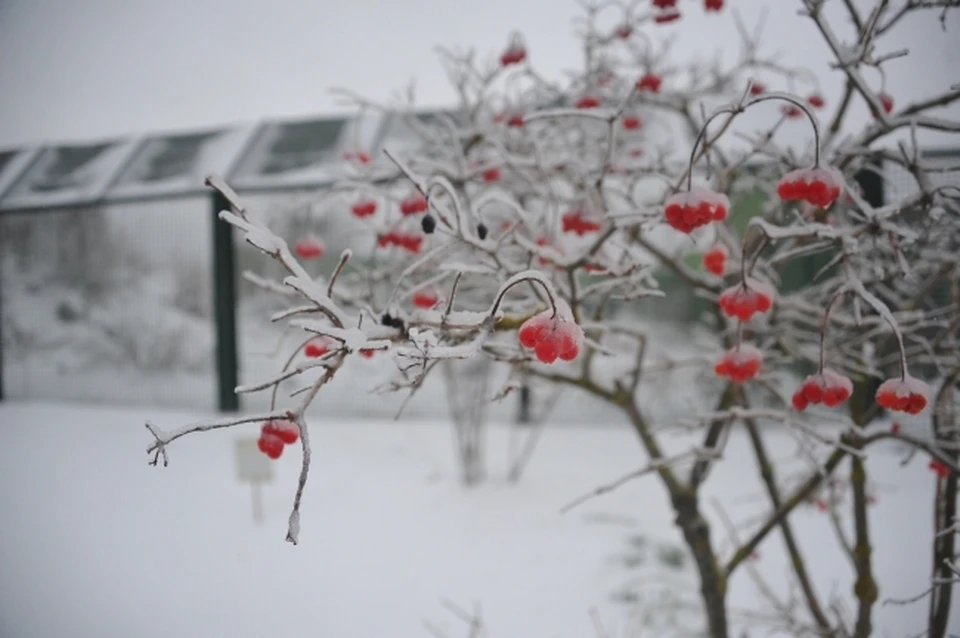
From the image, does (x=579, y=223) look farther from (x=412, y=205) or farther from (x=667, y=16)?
(x=667, y=16)

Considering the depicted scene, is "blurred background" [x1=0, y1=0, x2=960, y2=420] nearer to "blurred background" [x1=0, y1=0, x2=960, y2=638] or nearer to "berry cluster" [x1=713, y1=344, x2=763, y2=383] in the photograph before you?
"blurred background" [x1=0, y1=0, x2=960, y2=638]

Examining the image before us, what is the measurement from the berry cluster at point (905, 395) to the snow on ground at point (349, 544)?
145 centimetres

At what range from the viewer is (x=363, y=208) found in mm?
1310

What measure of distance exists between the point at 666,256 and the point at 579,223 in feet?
2.28

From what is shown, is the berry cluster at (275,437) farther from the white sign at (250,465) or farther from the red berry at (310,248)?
the white sign at (250,465)

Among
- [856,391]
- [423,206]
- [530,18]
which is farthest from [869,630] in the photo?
[530,18]

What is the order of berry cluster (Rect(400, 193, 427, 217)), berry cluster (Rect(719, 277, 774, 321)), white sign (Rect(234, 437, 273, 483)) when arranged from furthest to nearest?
white sign (Rect(234, 437, 273, 483)) < berry cluster (Rect(400, 193, 427, 217)) < berry cluster (Rect(719, 277, 774, 321))

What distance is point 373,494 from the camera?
10.3 feet

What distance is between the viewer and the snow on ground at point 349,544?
6.23 ft

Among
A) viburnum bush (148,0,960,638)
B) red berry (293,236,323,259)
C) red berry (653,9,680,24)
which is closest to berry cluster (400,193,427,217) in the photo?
viburnum bush (148,0,960,638)

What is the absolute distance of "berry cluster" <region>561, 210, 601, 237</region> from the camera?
46.9 inches

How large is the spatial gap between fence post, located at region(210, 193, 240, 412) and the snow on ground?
2.19ft

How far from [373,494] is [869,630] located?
2.28 metres

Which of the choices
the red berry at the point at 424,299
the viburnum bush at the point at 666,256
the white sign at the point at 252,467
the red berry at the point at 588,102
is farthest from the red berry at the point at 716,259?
the white sign at the point at 252,467
